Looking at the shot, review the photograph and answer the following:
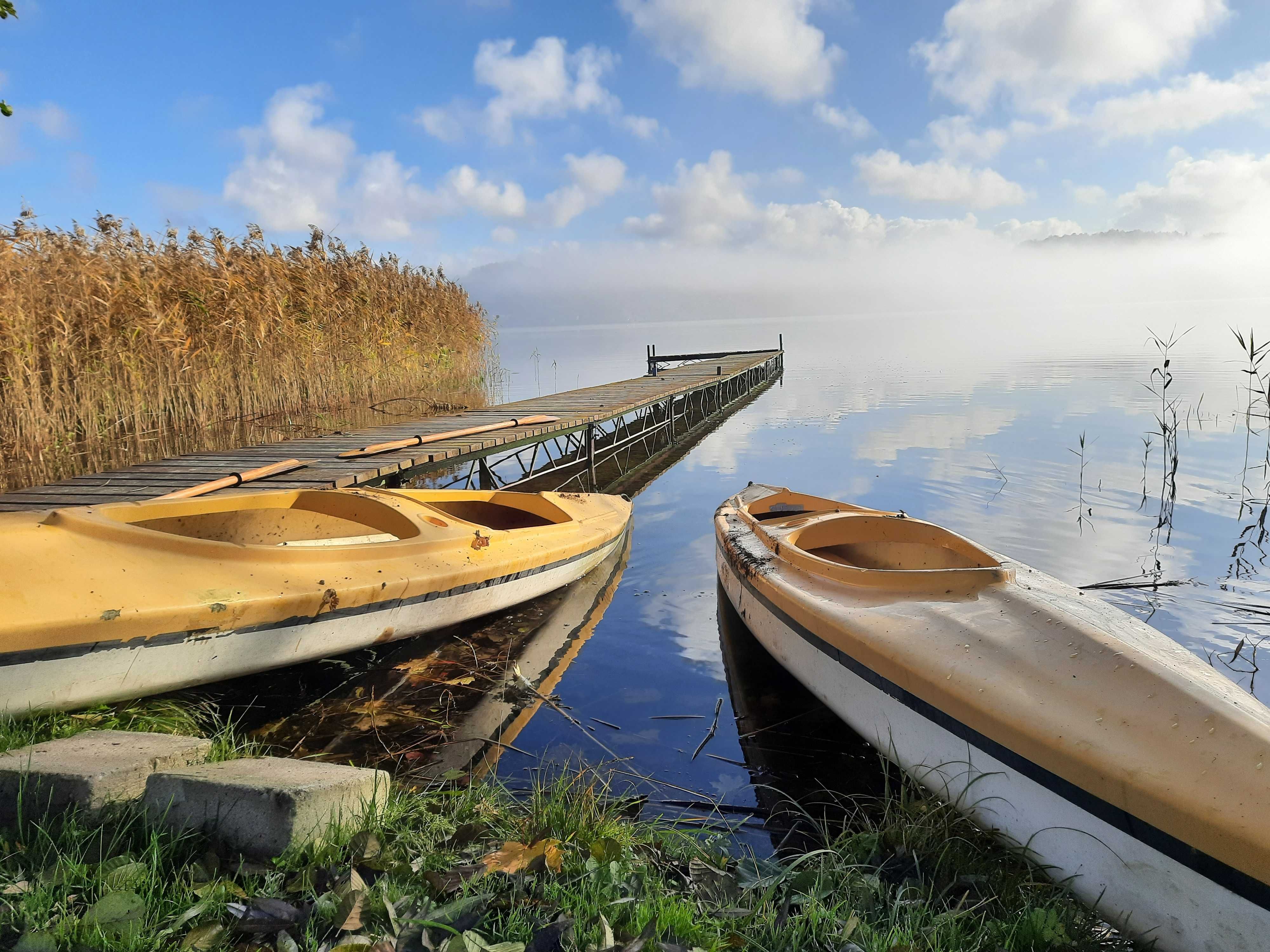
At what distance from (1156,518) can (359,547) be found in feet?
26.3

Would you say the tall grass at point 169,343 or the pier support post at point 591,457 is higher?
the tall grass at point 169,343

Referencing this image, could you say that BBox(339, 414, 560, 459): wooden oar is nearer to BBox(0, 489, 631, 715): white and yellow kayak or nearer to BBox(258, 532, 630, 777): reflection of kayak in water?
BBox(0, 489, 631, 715): white and yellow kayak

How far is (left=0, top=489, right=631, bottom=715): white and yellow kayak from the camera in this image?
280 centimetres

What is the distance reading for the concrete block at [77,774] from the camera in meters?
1.81

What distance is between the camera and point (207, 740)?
243cm

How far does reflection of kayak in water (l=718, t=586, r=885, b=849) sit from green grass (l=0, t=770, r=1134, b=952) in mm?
612

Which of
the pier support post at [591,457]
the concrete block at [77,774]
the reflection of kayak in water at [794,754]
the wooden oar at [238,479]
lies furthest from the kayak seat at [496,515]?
the pier support post at [591,457]

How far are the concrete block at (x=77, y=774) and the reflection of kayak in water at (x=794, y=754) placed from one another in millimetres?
2124

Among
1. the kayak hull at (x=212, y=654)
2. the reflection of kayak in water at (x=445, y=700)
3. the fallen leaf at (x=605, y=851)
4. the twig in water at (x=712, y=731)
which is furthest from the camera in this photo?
the twig in water at (x=712, y=731)

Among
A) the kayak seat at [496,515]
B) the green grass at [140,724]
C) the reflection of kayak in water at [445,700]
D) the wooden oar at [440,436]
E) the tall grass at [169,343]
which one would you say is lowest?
the reflection of kayak in water at [445,700]

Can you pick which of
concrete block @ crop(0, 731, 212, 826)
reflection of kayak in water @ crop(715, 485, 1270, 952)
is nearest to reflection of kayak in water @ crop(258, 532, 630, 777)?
concrete block @ crop(0, 731, 212, 826)

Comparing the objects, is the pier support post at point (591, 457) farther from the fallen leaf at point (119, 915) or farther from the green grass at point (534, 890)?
the fallen leaf at point (119, 915)

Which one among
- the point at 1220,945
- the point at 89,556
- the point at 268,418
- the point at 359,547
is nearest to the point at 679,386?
the point at 268,418

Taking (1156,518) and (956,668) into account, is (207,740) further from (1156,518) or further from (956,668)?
(1156,518)
